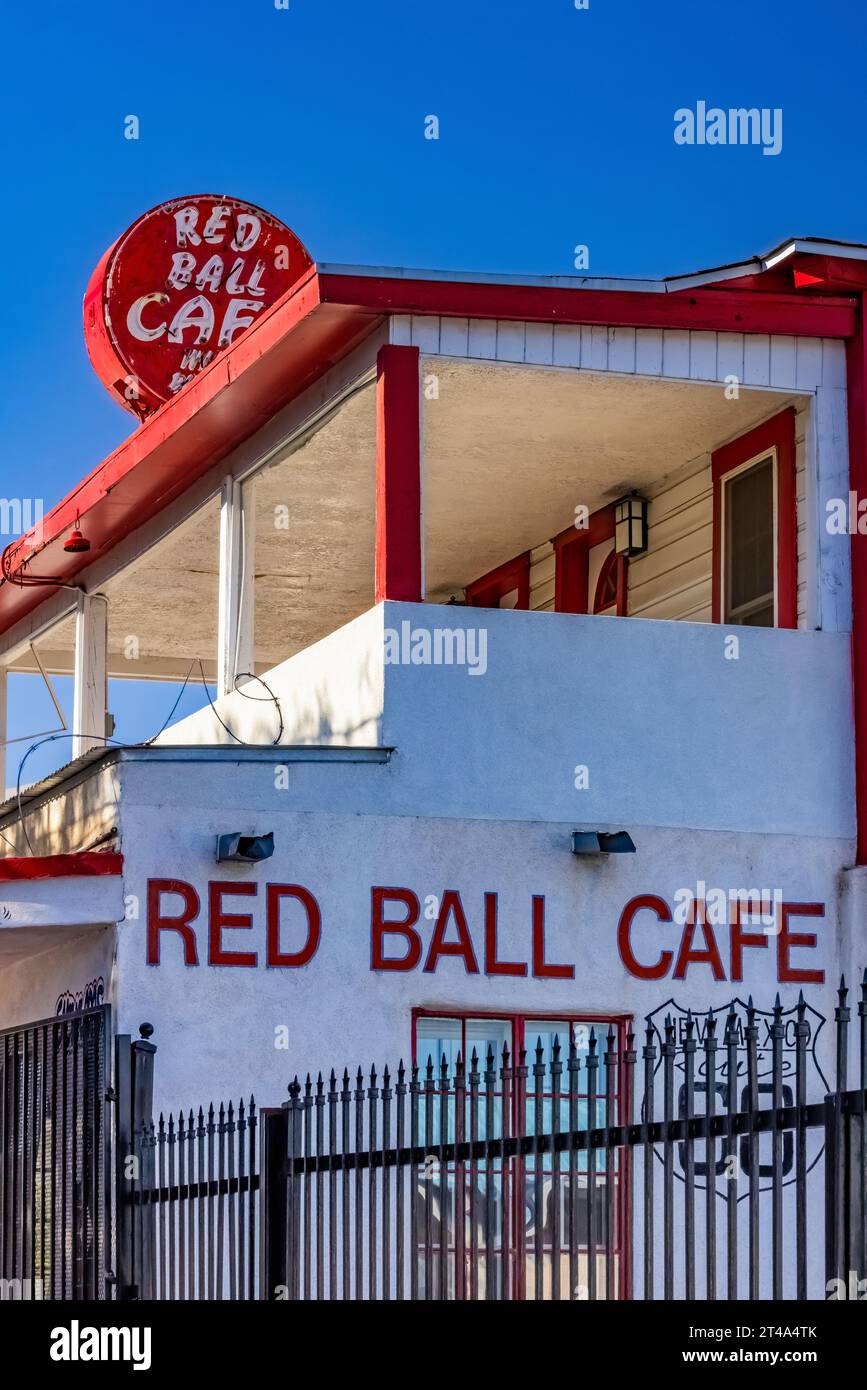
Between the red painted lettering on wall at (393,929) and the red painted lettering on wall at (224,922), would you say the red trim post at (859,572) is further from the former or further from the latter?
the red painted lettering on wall at (224,922)

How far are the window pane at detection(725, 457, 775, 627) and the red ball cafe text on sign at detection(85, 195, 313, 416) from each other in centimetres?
396

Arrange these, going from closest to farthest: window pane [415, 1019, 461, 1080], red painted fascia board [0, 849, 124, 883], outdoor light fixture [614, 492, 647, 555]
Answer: red painted fascia board [0, 849, 124, 883] < window pane [415, 1019, 461, 1080] < outdoor light fixture [614, 492, 647, 555]

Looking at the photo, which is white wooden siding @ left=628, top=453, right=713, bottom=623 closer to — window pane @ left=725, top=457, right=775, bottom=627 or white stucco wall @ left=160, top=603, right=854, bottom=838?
window pane @ left=725, top=457, right=775, bottom=627

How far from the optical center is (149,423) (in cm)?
A: 1543

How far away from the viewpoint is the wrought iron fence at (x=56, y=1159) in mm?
12070

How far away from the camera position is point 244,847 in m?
11.9

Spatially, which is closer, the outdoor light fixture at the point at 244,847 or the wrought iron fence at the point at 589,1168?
the wrought iron fence at the point at 589,1168

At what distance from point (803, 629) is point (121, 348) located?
5.60m

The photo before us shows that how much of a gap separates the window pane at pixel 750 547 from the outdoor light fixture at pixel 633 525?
1.57 m

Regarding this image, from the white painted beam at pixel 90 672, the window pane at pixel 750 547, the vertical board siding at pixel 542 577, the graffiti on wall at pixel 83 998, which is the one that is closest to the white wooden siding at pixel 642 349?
the window pane at pixel 750 547

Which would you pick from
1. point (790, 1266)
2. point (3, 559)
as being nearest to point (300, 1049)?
point (790, 1266)

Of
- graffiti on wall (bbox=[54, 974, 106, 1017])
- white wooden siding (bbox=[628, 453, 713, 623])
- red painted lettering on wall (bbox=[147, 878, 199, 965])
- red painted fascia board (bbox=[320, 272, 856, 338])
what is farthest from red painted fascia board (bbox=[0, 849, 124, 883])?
white wooden siding (bbox=[628, 453, 713, 623])

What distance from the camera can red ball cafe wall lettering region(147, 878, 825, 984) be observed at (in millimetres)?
12023

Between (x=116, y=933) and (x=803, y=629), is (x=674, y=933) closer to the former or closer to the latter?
(x=803, y=629)
